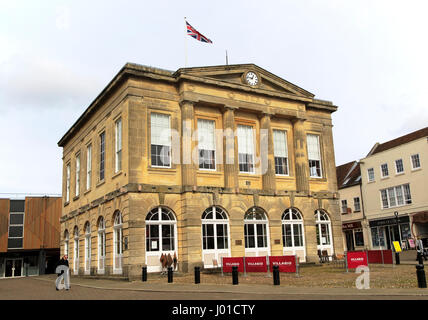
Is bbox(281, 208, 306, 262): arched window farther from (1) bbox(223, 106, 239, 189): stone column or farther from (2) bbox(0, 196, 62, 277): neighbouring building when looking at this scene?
(2) bbox(0, 196, 62, 277): neighbouring building

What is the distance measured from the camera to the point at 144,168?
81.7ft

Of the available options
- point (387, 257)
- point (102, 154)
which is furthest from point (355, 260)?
point (102, 154)

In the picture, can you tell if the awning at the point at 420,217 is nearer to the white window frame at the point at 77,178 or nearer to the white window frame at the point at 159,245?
the white window frame at the point at 159,245

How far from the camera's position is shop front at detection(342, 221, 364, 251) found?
151 ft

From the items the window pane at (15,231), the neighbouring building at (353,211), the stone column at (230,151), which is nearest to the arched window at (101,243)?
the stone column at (230,151)

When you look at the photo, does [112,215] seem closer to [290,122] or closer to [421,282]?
[290,122]

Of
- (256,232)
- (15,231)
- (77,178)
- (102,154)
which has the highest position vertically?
(102,154)

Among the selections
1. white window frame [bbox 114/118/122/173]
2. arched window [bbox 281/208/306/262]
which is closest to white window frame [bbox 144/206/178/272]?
white window frame [bbox 114/118/122/173]

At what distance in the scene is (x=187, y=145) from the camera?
85.8 ft

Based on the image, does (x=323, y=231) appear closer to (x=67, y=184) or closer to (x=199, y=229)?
(x=199, y=229)

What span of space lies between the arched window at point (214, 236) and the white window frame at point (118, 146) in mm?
5874

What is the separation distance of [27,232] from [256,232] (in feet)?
105

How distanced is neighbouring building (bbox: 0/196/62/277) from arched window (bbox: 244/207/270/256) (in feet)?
97.0

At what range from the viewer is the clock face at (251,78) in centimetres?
2931
